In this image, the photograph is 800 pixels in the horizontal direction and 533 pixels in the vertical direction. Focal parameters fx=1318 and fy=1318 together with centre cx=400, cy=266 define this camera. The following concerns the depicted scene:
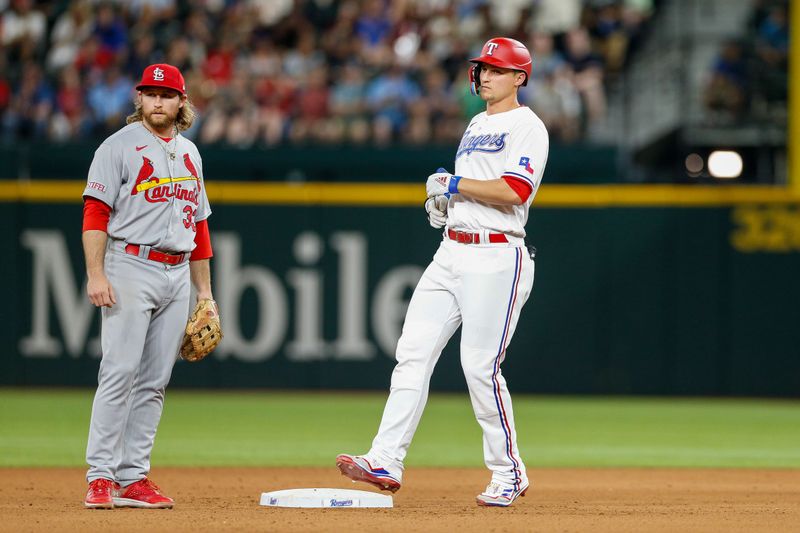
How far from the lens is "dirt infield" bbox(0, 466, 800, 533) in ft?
16.9

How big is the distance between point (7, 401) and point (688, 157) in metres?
6.99

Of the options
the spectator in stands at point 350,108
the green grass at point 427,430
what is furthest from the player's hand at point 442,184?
the spectator in stands at point 350,108

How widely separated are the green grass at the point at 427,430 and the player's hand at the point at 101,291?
2.57 m

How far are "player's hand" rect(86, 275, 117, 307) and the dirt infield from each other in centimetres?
87

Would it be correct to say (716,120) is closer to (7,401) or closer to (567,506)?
(7,401)

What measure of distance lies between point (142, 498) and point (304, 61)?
9162 mm

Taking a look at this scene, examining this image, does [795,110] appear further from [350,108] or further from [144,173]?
[144,173]

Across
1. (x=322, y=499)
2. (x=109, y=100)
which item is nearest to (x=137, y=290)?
(x=322, y=499)

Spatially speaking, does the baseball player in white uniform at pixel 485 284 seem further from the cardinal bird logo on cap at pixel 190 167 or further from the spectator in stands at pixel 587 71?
the spectator in stands at pixel 587 71

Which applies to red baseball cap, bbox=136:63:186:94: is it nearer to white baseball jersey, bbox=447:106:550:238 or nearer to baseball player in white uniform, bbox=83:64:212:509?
baseball player in white uniform, bbox=83:64:212:509

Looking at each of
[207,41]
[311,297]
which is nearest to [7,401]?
[311,297]

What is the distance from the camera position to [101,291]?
215 inches

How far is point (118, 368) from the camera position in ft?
18.2

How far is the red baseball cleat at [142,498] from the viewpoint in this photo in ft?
18.5
